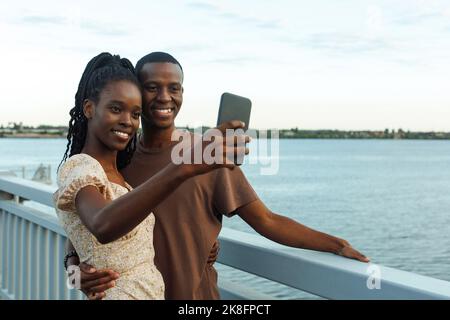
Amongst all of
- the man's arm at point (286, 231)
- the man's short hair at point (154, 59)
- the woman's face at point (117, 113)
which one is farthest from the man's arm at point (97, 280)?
the man's short hair at point (154, 59)

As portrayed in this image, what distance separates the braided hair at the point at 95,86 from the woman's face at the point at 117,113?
0.02 meters

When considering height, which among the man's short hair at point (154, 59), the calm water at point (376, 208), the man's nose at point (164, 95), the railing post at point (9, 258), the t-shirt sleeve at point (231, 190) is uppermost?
the man's short hair at point (154, 59)

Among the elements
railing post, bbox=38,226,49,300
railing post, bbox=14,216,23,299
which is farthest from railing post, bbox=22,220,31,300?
railing post, bbox=38,226,49,300

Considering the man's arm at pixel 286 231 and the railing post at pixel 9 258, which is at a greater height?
the man's arm at pixel 286 231

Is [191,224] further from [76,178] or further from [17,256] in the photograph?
[17,256]

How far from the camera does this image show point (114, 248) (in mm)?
1771

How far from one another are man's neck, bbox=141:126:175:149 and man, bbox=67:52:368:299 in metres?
0.02

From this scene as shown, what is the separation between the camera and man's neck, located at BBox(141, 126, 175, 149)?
2.04 metres

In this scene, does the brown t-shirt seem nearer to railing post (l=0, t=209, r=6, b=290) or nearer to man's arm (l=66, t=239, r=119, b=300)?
man's arm (l=66, t=239, r=119, b=300)

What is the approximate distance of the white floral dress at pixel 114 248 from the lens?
1751 millimetres

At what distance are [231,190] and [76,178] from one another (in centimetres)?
49

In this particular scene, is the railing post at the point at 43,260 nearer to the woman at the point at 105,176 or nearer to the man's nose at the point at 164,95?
the woman at the point at 105,176
